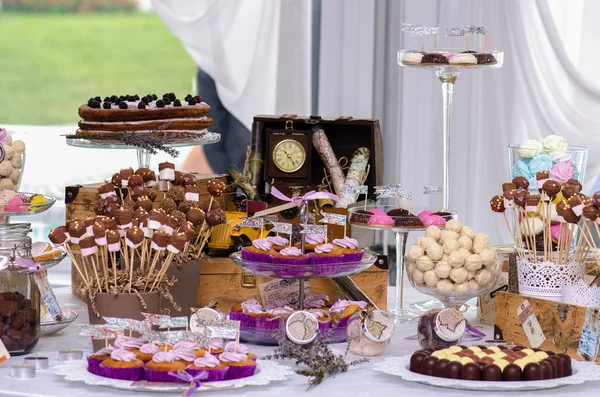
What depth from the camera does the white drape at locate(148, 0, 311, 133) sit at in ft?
16.0

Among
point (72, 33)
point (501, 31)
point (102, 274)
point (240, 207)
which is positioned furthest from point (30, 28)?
point (102, 274)

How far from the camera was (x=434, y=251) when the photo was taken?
233 centimetres

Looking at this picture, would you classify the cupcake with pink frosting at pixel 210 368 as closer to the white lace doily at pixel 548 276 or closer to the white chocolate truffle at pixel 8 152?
the white lace doily at pixel 548 276

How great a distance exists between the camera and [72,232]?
2230 mm

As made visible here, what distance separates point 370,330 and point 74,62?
9.01m

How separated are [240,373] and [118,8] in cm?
912

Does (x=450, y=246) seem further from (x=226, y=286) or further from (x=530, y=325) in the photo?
(x=226, y=286)

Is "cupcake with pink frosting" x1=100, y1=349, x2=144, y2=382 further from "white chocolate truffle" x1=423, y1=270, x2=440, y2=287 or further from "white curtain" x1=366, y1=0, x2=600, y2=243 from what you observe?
"white curtain" x1=366, y1=0, x2=600, y2=243

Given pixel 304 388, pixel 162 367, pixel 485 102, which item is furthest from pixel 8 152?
pixel 485 102

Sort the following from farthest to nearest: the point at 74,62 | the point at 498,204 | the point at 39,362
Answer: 1. the point at 74,62
2. the point at 498,204
3. the point at 39,362

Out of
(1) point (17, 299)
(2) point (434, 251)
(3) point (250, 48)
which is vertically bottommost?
(1) point (17, 299)

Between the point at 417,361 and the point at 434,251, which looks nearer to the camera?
the point at 417,361

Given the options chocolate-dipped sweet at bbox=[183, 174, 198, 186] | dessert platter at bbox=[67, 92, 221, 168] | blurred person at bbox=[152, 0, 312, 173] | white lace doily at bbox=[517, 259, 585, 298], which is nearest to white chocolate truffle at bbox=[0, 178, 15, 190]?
dessert platter at bbox=[67, 92, 221, 168]

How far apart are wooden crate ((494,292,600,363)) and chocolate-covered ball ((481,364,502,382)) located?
0.34 meters
